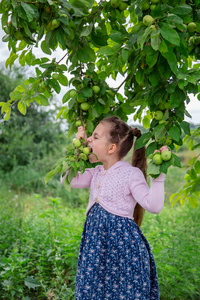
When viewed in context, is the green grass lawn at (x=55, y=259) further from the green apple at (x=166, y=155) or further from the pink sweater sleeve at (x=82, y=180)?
the green apple at (x=166, y=155)

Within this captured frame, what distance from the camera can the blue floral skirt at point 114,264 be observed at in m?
1.49

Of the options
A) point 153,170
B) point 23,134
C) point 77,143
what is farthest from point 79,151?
point 23,134

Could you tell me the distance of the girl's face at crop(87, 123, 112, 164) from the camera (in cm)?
163

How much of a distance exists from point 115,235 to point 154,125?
532 millimetres

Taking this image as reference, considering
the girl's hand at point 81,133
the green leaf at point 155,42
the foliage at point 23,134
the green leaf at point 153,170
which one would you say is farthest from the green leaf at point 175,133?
the foliage at point 23,134

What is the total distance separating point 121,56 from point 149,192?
576 mm

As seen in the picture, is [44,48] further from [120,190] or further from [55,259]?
[55,259]

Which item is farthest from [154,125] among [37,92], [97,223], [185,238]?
[185,238]

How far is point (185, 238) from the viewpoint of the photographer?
114 inches

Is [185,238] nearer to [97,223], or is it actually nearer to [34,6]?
[97,223]

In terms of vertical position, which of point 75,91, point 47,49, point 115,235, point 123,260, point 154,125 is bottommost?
point 123,260

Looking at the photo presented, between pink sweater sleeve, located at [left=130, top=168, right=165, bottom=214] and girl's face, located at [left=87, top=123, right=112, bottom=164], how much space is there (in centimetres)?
18

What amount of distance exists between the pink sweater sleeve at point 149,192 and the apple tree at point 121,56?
0.12m

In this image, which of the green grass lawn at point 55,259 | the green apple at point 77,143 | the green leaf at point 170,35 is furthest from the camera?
the green grass lawn at point 55,259
